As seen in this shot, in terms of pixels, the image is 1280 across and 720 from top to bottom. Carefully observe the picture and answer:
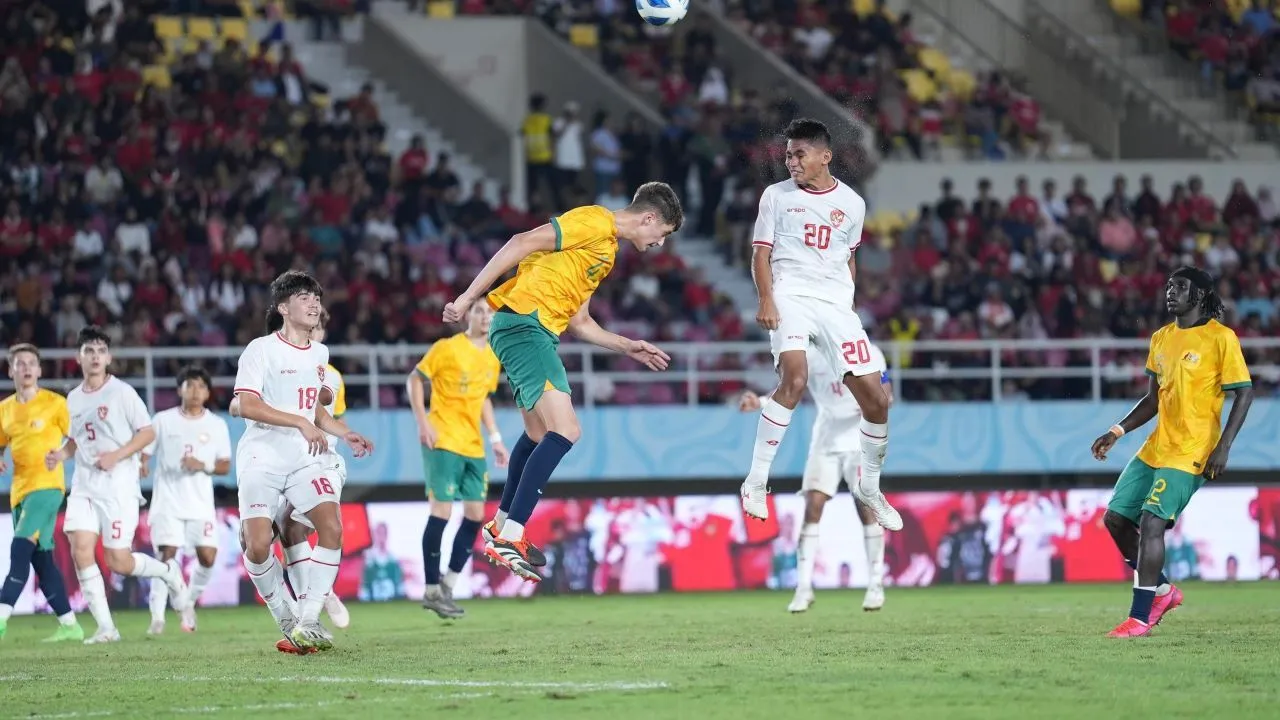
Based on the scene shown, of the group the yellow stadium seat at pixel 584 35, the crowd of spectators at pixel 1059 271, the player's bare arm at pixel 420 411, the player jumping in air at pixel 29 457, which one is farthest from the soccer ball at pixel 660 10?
the yellow stadium seat at pixel 584 35

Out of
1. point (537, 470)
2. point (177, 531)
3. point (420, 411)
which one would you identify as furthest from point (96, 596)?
point (537, 470)

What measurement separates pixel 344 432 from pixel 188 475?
15.4 feet

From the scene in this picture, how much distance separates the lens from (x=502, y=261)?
10367 mm

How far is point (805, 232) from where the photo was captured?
11.5m

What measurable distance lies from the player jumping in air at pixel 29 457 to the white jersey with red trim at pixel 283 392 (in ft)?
12.1

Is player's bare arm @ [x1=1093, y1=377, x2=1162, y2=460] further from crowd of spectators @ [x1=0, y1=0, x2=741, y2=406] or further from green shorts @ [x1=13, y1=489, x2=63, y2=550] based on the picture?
crowd of spectators @ [x1=0, y1=0, x2=741, y2=406]

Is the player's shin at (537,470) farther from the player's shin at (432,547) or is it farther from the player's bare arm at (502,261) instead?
the player's shin at (432,547)

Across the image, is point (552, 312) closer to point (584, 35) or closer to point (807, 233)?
point (807, 233)

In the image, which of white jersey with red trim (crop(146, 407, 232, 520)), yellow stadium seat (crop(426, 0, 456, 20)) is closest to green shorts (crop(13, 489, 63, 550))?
white jersey with red trim (crop(146, 407, 232, 520))

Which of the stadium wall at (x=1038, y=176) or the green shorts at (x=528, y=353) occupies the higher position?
the stadium wall at (x=1038, y=176)

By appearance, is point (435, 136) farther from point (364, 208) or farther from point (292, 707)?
point (292, 707)

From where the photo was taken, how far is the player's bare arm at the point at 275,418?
1062 cm

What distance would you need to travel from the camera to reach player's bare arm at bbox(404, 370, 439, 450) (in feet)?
49.1

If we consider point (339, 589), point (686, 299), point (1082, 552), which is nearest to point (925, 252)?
point (686, 299)
